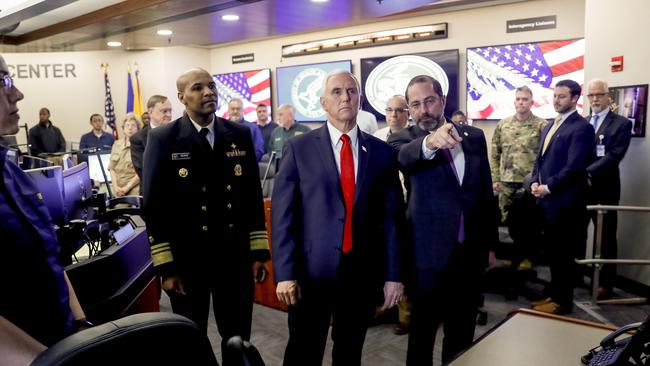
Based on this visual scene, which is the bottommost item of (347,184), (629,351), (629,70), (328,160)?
(629,351)

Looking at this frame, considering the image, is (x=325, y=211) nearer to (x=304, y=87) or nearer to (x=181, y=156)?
(x=181, y=156)

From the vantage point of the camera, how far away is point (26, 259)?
1408 millimetres

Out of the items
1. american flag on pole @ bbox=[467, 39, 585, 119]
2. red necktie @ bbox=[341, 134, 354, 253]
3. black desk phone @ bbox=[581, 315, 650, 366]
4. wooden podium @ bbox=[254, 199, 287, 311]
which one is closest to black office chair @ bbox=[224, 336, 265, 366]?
black desk phone @ bbox=[581, 315, 650, 366]

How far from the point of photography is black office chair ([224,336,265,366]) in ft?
2.67

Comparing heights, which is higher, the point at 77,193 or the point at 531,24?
the point at 531,24

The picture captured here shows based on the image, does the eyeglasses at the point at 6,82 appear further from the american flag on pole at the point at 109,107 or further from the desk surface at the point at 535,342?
the american flag on pole at the point at 109,107

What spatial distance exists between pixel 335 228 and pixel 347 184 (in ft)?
0.63

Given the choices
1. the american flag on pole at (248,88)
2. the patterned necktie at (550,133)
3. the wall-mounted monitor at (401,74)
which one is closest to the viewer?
the patterned necktie at (550,133)

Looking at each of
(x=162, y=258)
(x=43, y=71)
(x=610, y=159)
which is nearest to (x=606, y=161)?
(x=610, y=159)

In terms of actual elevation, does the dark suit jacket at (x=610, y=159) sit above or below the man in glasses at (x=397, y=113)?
below

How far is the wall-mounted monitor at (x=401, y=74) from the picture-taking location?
689 cm

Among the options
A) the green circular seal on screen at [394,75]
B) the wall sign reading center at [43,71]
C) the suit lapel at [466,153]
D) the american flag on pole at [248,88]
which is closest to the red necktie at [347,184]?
the suit lapel at [466,153]

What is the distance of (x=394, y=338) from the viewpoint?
11.1ft

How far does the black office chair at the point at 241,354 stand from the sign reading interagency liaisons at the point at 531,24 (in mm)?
6377
